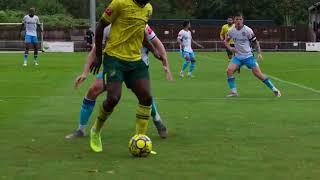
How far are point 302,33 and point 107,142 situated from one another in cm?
5798

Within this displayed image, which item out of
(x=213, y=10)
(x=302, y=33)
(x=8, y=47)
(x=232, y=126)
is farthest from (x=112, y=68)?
(x=213, y=10)

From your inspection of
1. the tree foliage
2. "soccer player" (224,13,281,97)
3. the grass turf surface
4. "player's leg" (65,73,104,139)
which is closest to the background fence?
the tree foliage

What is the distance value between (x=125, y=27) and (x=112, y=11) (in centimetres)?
25

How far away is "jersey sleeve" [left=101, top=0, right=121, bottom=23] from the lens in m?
7.80

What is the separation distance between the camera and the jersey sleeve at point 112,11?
7.80m

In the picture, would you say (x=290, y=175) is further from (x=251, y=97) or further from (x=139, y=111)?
(x=251, y=97)

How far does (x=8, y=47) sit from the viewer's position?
55375mm

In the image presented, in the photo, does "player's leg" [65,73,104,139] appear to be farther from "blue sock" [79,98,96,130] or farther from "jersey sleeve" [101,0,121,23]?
"jersey sleeve" [101,0,121,23]

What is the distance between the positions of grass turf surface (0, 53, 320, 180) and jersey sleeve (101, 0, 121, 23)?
1527 millimetres

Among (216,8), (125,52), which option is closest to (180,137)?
(125,52)

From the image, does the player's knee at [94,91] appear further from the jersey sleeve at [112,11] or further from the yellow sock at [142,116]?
the jersey sleeve at [112,11]

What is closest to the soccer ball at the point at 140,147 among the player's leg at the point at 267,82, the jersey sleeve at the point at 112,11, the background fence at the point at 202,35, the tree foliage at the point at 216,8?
the jersey sleeve at the point at 112,11

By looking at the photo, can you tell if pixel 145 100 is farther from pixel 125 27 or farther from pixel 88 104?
pixel 88 104

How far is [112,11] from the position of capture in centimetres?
781
